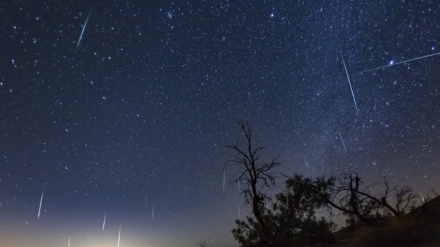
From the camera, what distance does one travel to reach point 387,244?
14766 millimetres

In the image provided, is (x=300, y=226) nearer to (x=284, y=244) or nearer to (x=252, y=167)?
(x=284, y=244)

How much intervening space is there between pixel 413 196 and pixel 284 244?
8.54 meters

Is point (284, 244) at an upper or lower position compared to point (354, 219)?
lower

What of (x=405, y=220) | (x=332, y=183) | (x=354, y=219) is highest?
(x=332, y=183)

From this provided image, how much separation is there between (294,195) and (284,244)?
4329 millimetres

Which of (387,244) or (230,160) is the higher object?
(230,160)

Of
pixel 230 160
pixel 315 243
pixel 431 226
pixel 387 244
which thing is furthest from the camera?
pixel 315 243

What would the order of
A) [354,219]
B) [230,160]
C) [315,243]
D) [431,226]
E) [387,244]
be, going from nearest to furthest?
[387,244] → [431,226] → [230,160] → [315,243] → [354,219]

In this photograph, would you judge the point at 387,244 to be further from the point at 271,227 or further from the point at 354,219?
the point at 354,219

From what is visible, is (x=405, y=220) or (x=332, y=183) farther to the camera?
(x=332, y=183)

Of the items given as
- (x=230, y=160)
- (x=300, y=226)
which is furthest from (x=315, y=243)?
(x=230, y=160)

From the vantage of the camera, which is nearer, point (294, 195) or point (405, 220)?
point (405, 220)

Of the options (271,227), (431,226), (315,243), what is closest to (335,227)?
(315,243)

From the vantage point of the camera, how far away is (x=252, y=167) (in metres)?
19.0
